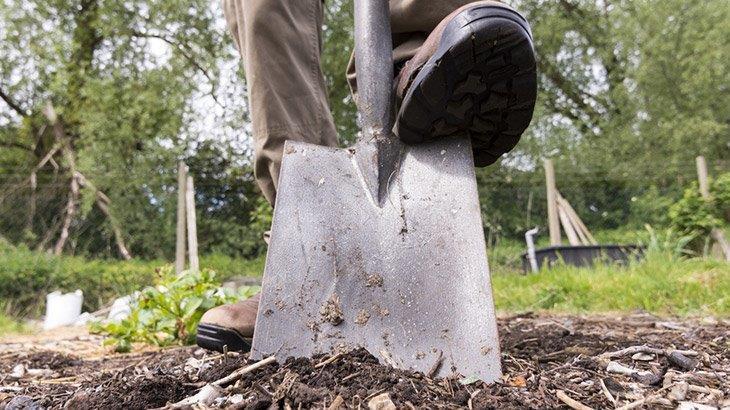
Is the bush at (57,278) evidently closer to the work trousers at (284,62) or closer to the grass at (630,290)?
the grass at (630,290)

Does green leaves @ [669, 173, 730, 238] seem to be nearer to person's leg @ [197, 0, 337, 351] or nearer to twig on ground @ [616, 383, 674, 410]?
person's leg @ [197, 0, 337, 351]

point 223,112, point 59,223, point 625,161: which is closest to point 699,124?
point 625,161

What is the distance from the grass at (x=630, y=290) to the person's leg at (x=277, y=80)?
1940mm

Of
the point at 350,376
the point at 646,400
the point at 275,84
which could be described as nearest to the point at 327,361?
the point at 350,376

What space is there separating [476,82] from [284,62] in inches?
23.5

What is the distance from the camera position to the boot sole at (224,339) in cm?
147

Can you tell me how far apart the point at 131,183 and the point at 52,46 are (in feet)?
10.2

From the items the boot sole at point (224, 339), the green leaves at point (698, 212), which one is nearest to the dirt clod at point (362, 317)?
the boot sole at point (224, 339)

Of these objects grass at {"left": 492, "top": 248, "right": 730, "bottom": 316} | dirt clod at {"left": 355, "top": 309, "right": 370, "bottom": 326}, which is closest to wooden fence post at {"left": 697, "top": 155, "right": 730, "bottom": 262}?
grass at {"left": 492, "top": 248, "right": 730, "bottom": 316}

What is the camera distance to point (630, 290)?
10.6 feet

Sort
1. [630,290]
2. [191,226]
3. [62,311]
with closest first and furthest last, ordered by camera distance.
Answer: [630,290], [62,311], [191,226]

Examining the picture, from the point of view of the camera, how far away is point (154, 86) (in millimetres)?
9000

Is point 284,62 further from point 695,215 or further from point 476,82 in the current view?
point 695,215

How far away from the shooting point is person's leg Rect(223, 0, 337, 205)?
1.61m
